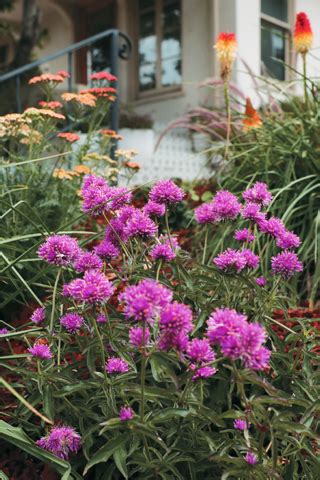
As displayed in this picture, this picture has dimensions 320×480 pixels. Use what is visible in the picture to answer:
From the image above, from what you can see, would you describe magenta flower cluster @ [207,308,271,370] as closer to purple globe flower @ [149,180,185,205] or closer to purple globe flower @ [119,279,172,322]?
purple globe flower @ [119,279,172,322]

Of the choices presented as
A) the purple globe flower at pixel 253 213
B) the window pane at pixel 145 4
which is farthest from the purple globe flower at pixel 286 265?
the window pane at pixel 145 4

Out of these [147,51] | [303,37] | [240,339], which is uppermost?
[147,51]

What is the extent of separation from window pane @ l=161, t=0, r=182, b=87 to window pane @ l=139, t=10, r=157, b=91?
23cm

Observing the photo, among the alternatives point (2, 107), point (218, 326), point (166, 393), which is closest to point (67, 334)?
point (166, 393)

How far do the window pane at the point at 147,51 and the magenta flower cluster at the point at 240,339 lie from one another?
31.6 feet

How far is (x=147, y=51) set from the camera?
10.3 m

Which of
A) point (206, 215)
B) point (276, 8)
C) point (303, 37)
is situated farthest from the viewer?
point (276, 8)

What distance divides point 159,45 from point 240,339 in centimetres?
977

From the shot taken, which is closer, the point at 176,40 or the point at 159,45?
the point at 176,40

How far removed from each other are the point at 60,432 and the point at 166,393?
0.83ft

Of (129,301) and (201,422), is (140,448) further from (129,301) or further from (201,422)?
(129,301)

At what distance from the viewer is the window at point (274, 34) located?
30.3 feet

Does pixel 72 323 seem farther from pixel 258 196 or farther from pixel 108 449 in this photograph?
pixel 258 196

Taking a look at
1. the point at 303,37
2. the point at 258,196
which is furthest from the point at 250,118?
the point at 258,196
